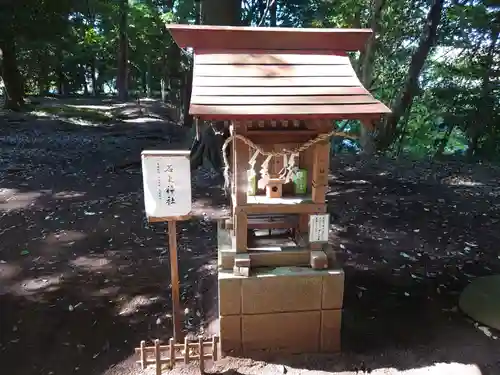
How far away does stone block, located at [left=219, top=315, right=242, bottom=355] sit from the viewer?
3494 mm

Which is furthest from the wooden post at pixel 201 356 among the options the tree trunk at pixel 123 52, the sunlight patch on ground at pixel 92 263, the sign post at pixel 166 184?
the tree trunk at pixel 123 52

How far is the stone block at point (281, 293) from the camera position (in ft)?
11.3

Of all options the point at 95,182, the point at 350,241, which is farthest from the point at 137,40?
the point at 350,241

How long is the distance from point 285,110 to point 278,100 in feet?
0.53

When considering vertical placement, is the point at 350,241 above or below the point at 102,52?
below

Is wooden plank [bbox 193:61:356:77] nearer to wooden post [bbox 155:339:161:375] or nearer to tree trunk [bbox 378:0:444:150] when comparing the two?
wooden post [bbox 155:339:161:375]

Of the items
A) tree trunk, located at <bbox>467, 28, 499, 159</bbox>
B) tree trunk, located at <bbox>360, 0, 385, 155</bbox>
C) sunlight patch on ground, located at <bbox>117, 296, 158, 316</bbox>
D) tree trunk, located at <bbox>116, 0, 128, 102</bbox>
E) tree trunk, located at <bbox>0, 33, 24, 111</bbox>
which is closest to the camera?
sunlight patch on ground, located at <bbox>117, 296, 158, 316</bbox>

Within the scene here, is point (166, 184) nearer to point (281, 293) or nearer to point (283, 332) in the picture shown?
point (281, 293)

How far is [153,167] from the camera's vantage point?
3062 millimetres

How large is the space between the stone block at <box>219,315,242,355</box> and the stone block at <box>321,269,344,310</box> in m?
0.79

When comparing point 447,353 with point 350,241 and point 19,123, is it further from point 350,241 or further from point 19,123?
point 19,123

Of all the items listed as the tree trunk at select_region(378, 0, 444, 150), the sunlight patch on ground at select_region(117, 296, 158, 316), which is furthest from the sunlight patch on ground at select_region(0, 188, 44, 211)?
the tree trunk at select_region(378, 0, 444, 150)

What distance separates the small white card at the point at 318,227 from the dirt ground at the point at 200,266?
1077mm

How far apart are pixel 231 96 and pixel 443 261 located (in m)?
4.07
